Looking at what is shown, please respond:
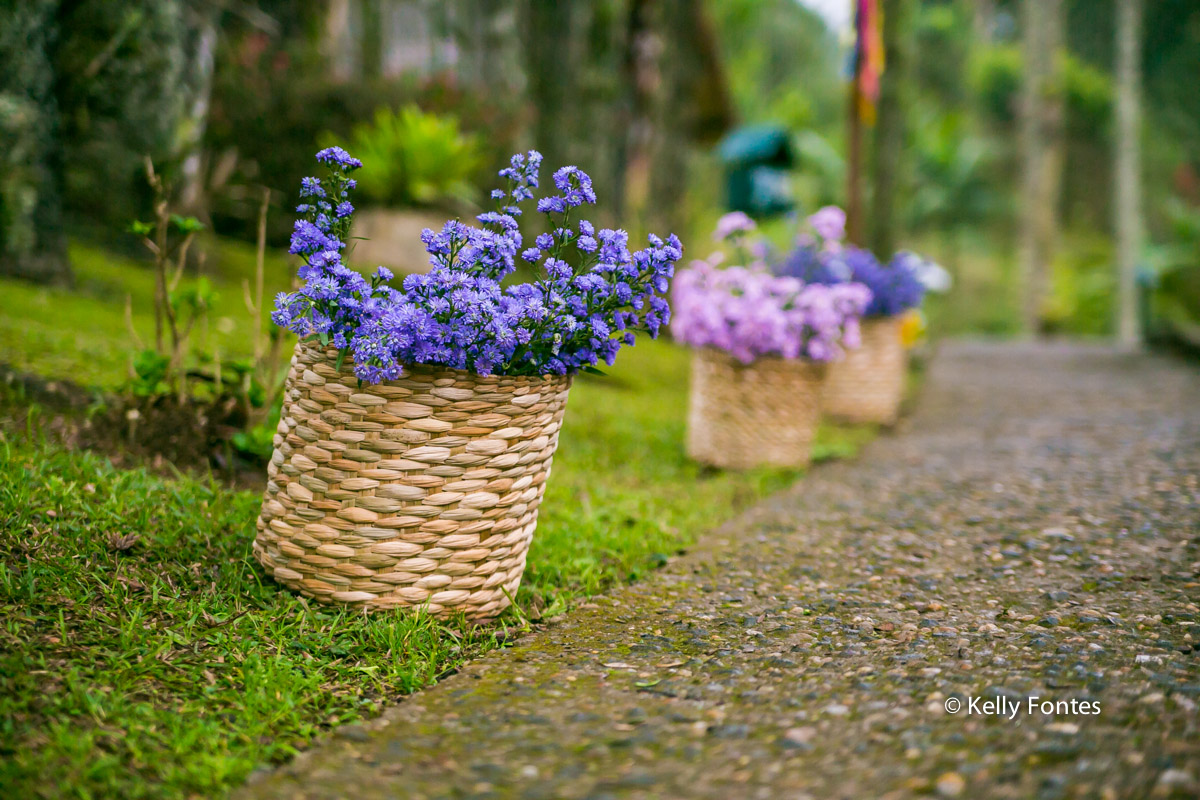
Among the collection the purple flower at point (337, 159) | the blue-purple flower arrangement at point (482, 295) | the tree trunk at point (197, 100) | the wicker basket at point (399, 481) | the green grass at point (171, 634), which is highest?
the tree trunk at point (197, 100)

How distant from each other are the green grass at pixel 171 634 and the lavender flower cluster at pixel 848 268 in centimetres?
221

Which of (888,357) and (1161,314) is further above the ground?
(1161,314)

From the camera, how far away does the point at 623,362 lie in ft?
21.1

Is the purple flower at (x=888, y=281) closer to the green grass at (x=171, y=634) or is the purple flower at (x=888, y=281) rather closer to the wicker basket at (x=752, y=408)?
the wicker basket at (x=752, y=408)

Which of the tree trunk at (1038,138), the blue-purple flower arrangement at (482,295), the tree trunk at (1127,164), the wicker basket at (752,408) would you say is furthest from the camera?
the tree trunk at (1038,138)

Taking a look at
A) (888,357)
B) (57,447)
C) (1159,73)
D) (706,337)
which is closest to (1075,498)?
(706,337)

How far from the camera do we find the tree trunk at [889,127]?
7.89 meters

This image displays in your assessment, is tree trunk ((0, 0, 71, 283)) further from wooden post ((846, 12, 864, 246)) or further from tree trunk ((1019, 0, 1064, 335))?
tree trunk ((1019, 0, 1064, 335))

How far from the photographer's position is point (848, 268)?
5.04m

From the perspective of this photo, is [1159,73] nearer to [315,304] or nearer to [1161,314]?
[1161,314]

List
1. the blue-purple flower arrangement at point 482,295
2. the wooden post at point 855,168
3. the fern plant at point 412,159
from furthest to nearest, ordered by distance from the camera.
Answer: the wooden post at point 855,168
the fern plant at point 412,159
the blue-purple flower arrangement at point 482,295

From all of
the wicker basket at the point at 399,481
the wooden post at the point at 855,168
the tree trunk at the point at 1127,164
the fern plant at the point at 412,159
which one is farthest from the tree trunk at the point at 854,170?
the tree trunk at the point at 1127,164

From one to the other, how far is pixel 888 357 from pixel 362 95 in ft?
17.4

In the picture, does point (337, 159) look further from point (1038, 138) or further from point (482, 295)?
point (1038, 138)
